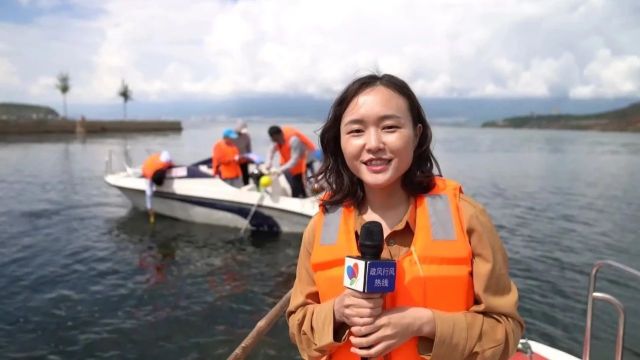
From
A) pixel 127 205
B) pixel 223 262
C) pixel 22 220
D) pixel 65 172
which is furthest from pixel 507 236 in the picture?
pixel 65 172

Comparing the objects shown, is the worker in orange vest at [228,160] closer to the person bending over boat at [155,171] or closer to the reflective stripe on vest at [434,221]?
the person bending over boat at [155,171]

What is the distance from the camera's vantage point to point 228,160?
13109 mm

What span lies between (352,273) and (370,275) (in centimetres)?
7

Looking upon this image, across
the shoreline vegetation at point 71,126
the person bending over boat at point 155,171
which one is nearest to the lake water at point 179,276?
the person bending over boat at point 155,171

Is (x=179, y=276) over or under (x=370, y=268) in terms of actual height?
under

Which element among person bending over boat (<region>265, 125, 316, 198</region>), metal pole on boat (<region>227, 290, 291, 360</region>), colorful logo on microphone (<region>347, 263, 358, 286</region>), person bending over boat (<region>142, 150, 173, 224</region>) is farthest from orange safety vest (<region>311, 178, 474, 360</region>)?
person bending over boat (<region>142, 150, 173, 224</region>)

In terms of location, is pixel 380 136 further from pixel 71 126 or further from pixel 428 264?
pixel 71 126

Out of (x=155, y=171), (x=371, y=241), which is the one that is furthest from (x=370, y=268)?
(x=155, y=171)

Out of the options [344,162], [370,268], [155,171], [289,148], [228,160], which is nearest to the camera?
[370,268]

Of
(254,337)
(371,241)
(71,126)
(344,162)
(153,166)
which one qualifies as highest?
(71,126)

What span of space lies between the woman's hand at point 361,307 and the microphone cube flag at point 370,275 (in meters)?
0.05

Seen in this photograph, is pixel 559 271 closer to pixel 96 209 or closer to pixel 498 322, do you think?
pixel 498 322

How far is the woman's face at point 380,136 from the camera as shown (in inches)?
77.6

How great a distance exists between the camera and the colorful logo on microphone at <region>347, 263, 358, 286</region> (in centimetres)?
168
